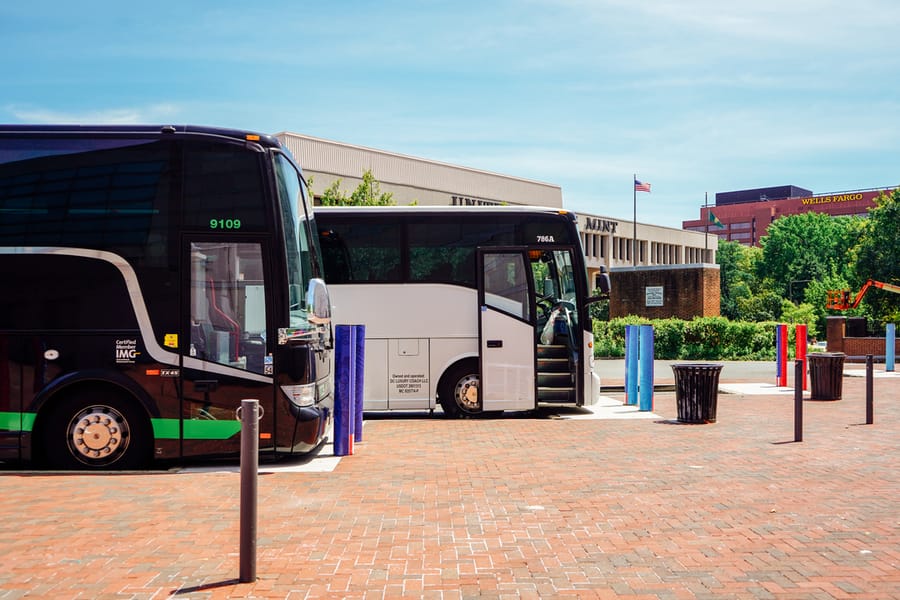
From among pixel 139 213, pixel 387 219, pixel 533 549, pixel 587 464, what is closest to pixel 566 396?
pixel 387 219

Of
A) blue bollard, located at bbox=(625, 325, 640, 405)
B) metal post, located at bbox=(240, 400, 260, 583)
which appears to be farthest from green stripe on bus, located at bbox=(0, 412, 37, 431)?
blue bollard, located at bbox=(625, 325, 640, 405)

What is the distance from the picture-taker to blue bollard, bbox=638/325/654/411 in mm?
16094

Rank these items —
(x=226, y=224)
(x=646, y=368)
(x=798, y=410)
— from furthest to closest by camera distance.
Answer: (x=646, y=368)
(x=798, y=410)
(x=226, y=224)

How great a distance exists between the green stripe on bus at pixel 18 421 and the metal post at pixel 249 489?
16.5 ft

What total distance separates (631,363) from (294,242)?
29.3ft

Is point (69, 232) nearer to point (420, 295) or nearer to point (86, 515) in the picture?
point (86, 515)

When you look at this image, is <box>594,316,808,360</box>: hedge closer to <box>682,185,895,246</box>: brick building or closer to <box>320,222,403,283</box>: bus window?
<box>320,222,403,283</box>: bus window

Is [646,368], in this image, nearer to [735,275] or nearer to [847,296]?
[847,296]

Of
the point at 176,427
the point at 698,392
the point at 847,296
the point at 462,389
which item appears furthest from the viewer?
the point at 847,296

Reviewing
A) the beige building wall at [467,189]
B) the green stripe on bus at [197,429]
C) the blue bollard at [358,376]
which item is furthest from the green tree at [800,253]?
the green stripe on bus at [197,429]

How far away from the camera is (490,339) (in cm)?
1456

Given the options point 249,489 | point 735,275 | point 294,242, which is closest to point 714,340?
point 294,242

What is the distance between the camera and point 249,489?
5.49m

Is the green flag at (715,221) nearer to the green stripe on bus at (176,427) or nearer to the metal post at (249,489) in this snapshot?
the green stripe on bus at (176,427)
